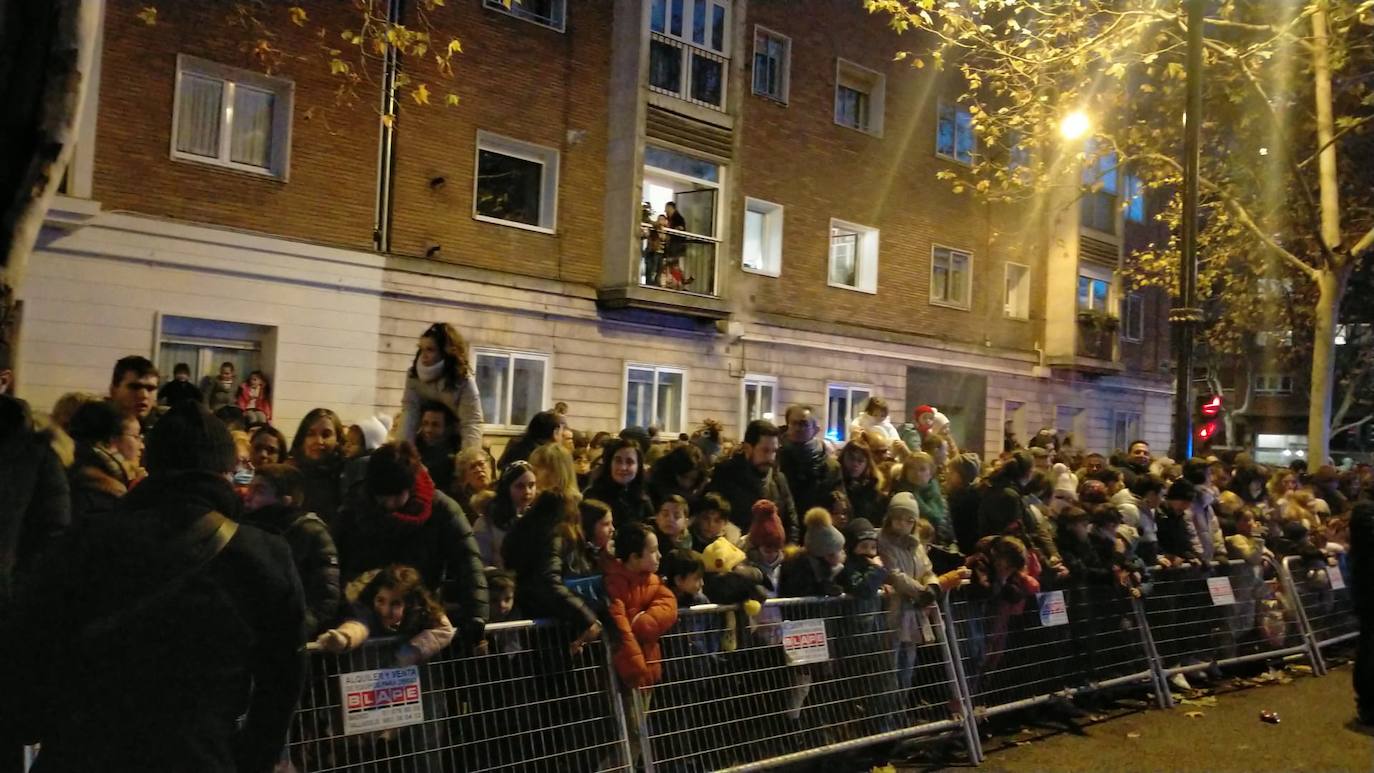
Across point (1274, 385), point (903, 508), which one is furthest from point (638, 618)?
point (1274, 385)

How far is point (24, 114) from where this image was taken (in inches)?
195

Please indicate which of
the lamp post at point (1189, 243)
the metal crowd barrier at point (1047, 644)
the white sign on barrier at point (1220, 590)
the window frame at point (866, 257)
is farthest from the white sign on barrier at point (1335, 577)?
the window frame at point (866, 257)

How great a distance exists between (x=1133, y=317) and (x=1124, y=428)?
9.84 feet

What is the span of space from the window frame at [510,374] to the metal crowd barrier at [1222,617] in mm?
10044

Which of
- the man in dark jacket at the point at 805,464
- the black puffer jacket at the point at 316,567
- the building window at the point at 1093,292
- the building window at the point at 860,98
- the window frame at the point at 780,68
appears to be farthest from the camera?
the building window at the point at 1093,292

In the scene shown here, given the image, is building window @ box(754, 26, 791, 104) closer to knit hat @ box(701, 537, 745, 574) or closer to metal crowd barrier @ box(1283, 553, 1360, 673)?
metal crowd barrier @ box(1283, 553, 1360, 673)

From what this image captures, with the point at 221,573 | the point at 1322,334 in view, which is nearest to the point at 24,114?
the point at 221,573

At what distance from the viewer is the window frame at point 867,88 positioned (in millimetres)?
21594

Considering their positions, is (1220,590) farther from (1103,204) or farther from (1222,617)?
(1103,204)

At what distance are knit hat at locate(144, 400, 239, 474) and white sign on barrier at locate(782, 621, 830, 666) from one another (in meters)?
3.72

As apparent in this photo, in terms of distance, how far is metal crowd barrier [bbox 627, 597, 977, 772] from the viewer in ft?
18.2

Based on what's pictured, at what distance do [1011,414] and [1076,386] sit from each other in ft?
8.73

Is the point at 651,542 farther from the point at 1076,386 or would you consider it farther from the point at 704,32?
the point at 1076,386

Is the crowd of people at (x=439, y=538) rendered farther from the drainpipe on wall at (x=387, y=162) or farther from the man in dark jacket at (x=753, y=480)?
the drainpipe on wall at (x=387, y=162)
